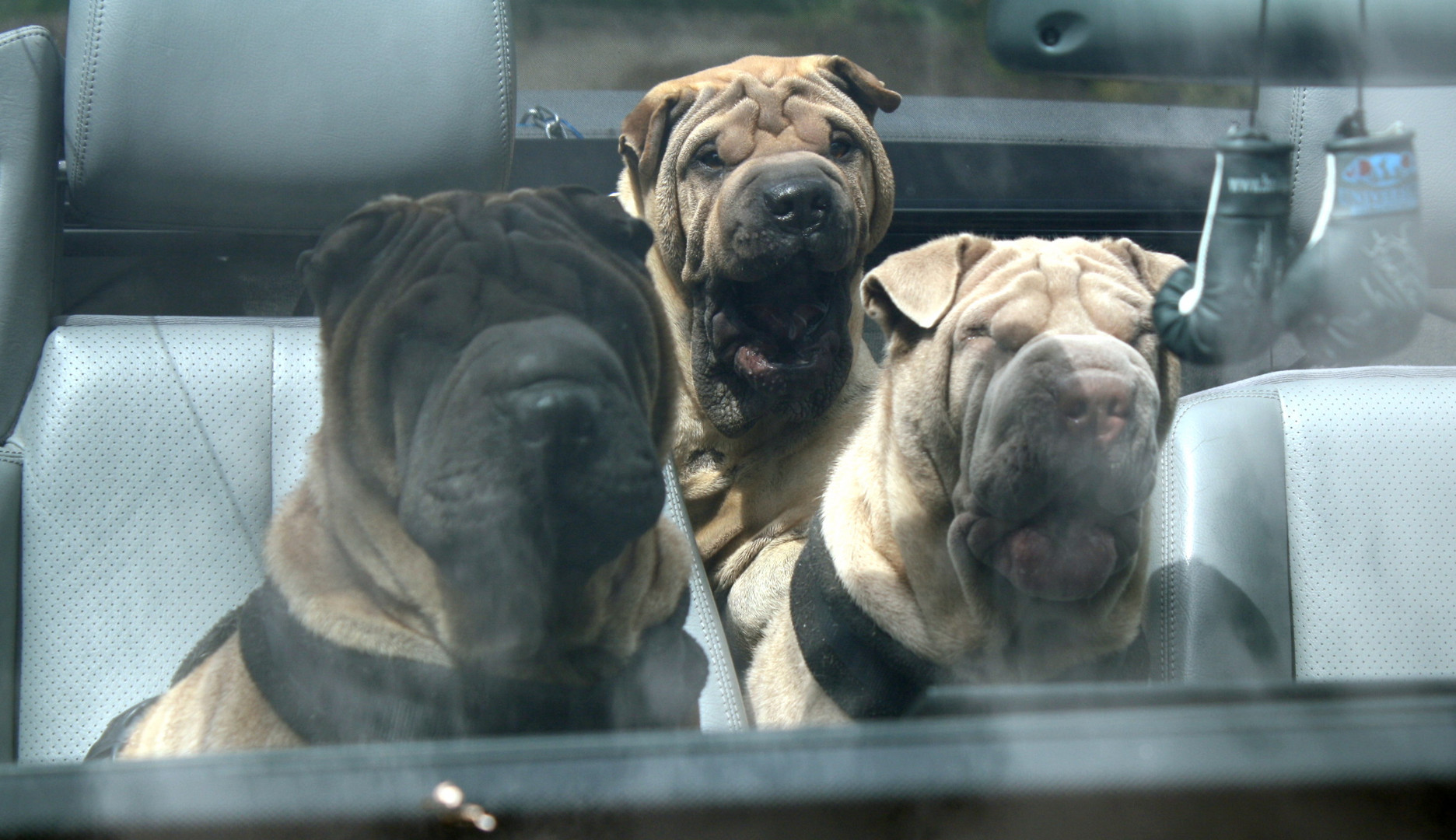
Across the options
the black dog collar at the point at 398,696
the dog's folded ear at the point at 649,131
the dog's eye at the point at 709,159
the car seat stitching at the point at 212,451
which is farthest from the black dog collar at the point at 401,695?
the dog's eye at the point at 709,159

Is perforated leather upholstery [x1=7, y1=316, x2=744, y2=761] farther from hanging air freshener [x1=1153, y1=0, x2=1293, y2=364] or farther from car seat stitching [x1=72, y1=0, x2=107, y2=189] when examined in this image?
hanging air freshener [x1=1153, y1=0, x2=1293, y2=364]

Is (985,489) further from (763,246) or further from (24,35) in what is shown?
(24,35)

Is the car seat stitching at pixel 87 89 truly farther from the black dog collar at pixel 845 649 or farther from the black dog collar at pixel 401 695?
the black dog collar at pixel 845 649

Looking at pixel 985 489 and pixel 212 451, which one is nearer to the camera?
pixel 985 489

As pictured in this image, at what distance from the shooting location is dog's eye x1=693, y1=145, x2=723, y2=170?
6.52 feet

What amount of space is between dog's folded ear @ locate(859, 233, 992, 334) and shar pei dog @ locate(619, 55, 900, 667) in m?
0.11

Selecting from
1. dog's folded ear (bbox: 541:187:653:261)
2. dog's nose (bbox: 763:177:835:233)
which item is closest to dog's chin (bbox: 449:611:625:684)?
dog's folded ear (bbox: 541:187:653:261)

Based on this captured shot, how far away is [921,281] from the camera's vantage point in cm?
171

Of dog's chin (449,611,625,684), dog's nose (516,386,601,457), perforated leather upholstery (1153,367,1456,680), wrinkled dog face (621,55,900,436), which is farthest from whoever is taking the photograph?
perforated leather upholstery (1153,367,1456,680)

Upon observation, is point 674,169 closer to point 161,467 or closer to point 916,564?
point 916,564

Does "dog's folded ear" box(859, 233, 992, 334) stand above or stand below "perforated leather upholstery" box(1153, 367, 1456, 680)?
above

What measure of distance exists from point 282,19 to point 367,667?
67 cm

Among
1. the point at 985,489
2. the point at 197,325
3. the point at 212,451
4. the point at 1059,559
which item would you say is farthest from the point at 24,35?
the point at 1059,559

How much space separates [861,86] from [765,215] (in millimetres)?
261
